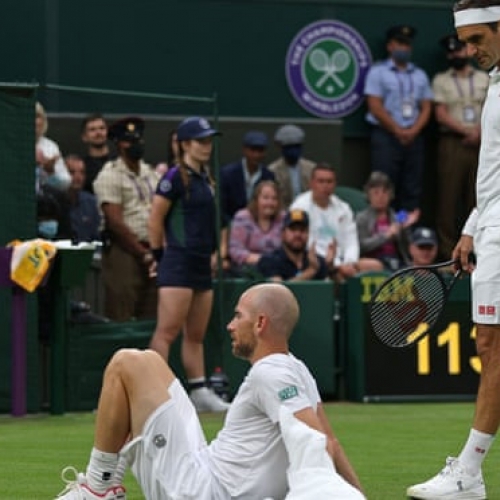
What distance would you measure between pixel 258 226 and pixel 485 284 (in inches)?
271

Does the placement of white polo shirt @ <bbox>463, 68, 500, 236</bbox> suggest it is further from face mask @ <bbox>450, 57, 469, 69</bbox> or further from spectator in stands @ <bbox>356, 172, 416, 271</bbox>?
face mask @ <bbox>450, 57, 469, 69</bbox>

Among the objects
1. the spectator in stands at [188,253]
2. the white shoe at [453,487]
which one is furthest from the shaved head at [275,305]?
the spectator in stands at [188,253]

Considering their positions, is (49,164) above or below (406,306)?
above

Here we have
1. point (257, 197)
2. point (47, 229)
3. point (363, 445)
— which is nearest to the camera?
point (363, 445)

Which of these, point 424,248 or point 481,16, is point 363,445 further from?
point 424,248

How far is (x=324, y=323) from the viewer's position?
13633 mm

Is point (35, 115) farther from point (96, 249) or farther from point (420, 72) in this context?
point (420, 72)

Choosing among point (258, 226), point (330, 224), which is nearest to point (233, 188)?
point (258, 226)

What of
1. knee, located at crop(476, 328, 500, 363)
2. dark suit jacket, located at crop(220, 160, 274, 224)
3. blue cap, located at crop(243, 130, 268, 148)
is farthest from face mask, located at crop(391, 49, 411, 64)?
knee, located at crop(476, 328, 500, 363)

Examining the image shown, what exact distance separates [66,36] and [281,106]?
2445 millimetres

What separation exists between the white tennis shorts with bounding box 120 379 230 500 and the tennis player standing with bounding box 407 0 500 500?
1480 millimetres

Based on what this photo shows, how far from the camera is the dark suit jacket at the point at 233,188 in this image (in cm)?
1495

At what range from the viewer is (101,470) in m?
6.40

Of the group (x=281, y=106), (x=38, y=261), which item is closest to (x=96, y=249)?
(x=38, y=261)
